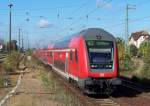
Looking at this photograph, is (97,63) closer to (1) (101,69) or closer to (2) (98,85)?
(1) (101,69)

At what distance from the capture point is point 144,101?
1958 centimetres

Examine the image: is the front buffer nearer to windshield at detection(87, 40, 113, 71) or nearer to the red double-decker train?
the red double-decker train

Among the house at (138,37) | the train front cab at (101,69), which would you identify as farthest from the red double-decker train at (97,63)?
the house at (138,37)

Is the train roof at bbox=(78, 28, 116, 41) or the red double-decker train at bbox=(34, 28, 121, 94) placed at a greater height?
the train roof at bbox=(78, 28, 116, 41)

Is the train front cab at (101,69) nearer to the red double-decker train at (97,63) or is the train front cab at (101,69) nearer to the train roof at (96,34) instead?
the red double-decker train at (97,63)

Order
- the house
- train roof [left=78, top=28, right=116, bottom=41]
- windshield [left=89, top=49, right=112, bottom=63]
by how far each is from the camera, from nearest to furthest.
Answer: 1. windshield [left=89, top=49, right=112, bottom=63]
2. train roof [left=78, top=28, right=116, bottom=41]
3. the house

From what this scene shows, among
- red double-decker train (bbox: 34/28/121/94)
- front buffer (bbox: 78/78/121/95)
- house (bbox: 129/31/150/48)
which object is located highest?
house (bbox: 129/31/150/48)

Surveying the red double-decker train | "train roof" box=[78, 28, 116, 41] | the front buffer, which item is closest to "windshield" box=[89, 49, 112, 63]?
the red double-decker train

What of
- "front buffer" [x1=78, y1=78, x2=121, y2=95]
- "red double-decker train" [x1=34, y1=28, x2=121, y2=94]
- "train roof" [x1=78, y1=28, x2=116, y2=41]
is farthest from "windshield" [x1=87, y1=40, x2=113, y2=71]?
"front buffer" [x1=78, y1=78, x2=121, y2=95]

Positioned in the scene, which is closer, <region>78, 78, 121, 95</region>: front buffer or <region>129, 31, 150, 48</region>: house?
<region>78, 78, 121, 95</region>: front buffer

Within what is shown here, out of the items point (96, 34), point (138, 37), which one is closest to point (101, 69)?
point (96, 34)

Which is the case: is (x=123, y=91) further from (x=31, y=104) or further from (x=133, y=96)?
(x=31, y=104)

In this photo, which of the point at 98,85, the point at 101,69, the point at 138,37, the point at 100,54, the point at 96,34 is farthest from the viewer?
the point at 138,37

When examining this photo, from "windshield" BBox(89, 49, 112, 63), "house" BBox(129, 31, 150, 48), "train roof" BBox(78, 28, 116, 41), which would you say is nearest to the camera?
"windshield" BBox(89, 49, 112, 63)
